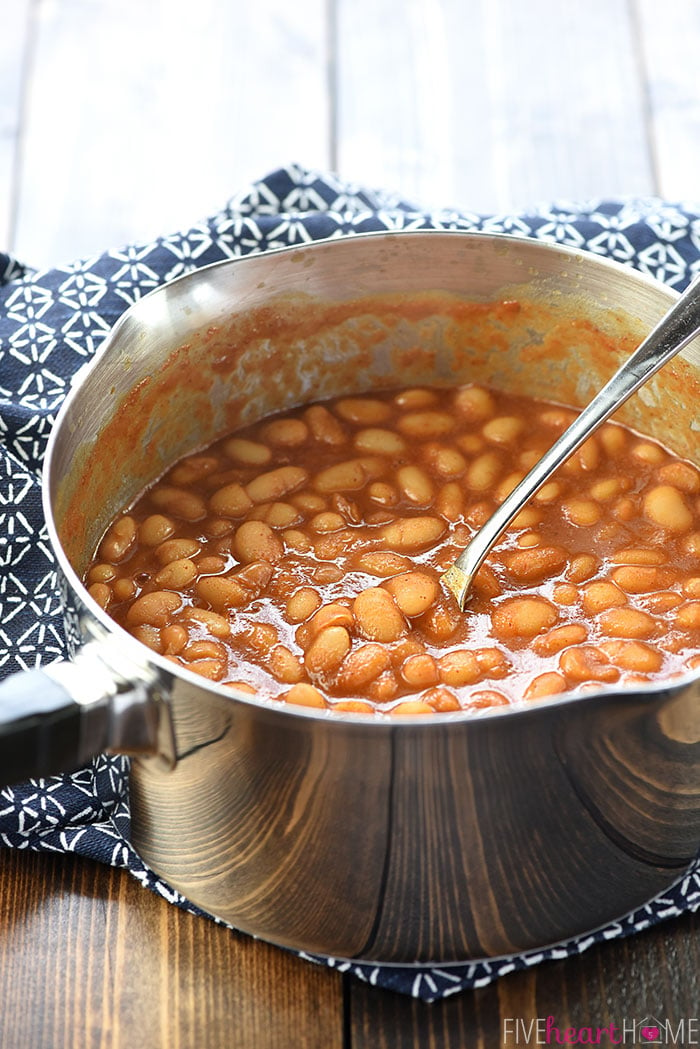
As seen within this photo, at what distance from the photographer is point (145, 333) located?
209 centimetres

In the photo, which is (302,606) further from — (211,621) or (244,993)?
(244,993)

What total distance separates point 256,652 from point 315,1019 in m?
0.49

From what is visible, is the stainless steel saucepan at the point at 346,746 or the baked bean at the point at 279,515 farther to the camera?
the baked bean at the point at 279,515

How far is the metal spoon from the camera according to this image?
1.94 metres

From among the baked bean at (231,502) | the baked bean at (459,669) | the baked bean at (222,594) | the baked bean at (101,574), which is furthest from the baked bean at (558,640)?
the baked bean at (101,574)

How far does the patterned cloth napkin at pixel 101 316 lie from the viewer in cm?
187

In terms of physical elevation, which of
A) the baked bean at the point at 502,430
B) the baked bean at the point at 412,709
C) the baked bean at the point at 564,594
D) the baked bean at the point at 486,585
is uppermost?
Result: the baked bean at the point at 502,430

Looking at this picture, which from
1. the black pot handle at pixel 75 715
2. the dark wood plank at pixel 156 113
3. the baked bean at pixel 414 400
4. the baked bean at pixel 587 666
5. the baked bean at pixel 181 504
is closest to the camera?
the black pot handle at pixel 75 715

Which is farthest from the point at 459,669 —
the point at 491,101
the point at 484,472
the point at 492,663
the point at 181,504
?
the point at 491,101

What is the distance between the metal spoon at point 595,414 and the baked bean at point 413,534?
0.07 meters

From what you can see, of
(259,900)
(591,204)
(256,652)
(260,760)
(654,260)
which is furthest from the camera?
(591,204)

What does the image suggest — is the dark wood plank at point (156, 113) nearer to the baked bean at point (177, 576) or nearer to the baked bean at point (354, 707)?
the baked bean at point (177, 576)

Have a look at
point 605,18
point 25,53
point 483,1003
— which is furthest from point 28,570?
point 605,18

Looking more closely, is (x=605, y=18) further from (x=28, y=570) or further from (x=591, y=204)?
(x=28, y=570)
